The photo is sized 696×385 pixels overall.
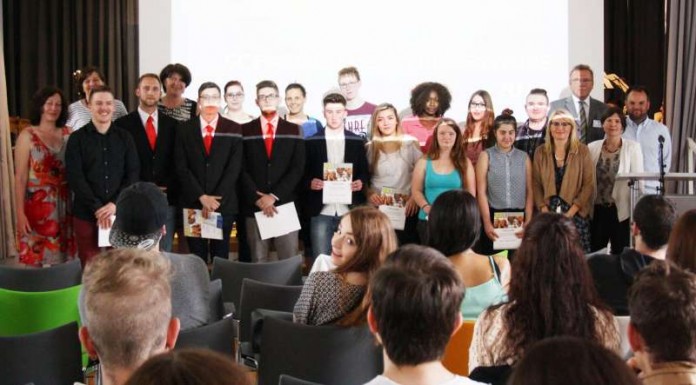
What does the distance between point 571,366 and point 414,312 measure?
0.81 metres

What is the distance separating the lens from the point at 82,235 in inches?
256

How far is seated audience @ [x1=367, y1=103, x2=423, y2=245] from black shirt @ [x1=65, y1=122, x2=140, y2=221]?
65.6 inches

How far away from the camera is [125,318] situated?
2023 mm

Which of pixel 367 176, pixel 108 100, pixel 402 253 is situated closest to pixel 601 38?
pixel 367 176

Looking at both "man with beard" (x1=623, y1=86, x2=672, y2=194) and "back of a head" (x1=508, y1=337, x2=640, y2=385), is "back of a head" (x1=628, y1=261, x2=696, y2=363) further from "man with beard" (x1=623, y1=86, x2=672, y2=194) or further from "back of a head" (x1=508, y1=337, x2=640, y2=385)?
"man with beard" (x1=623, y1=86, x2=672, y2=194)

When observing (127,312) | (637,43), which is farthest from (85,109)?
(637,43)

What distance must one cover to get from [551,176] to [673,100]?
9.50ft

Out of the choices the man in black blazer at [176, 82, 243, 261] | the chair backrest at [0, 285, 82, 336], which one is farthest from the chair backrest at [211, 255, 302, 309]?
the man in black blazer at [176, 82, 243, 261]

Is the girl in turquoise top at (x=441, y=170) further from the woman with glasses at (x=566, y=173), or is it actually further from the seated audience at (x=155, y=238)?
the seated audience at (x=155, y=238)

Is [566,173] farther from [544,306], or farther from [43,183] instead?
[544,306]

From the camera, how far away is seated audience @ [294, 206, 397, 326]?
338 cm

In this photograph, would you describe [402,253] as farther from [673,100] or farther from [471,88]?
[673,100]

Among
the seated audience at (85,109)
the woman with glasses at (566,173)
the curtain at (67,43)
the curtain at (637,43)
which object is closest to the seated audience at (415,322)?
the woman with glasses at (566,173)

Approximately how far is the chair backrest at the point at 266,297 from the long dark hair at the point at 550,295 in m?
1.39
